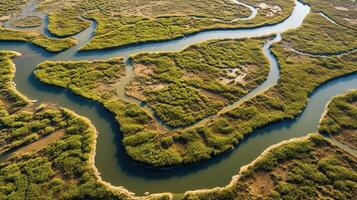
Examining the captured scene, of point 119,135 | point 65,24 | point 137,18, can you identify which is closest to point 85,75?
point 119,135

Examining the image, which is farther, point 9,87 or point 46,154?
point 9,87

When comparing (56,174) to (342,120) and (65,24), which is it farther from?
(65,24)

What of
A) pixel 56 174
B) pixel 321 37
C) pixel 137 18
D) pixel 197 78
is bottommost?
pixel 56 174

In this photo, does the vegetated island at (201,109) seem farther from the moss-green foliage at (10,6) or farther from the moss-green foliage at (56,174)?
the moss-green foliage at (10,6)

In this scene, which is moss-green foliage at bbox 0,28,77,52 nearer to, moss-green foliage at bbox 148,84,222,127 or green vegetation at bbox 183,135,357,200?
moss-green foliage at bbox 148,84,222,127

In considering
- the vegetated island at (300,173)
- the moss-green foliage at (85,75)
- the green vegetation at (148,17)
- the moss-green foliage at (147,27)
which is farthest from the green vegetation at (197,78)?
the vegetated island at (300,173)

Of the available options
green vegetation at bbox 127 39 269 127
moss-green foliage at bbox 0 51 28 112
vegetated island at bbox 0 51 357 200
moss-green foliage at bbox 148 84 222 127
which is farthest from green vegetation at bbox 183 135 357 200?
moss-green foliage at bbox 0 51 28 112

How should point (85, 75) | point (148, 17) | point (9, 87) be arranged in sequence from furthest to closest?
point (148, 17)
point (85, 75)
point (9, 87)
